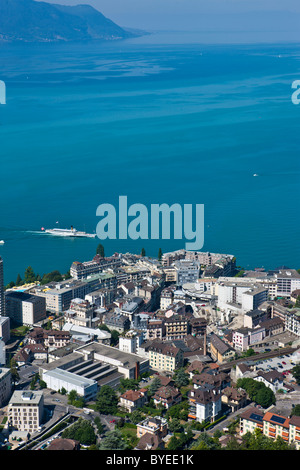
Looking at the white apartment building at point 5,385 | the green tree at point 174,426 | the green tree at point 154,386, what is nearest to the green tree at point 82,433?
the green tree at point 174,426

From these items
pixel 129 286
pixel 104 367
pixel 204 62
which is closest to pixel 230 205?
pixel 129 286

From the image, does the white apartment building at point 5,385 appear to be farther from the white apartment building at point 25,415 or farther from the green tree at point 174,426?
the green tree at point 174,426

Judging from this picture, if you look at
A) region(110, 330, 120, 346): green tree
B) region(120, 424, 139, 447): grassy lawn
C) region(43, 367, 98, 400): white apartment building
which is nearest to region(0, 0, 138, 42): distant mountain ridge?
region(110, 330, 120, 346): green tree

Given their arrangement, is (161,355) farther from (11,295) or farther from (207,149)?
(207,149)

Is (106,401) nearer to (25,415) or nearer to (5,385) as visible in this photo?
(25,415)

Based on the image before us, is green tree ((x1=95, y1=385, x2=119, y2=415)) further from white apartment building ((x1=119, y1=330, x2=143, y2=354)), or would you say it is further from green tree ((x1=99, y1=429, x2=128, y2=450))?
white apartment building ((x1=119, y1=330, x2=143, y2=354))
